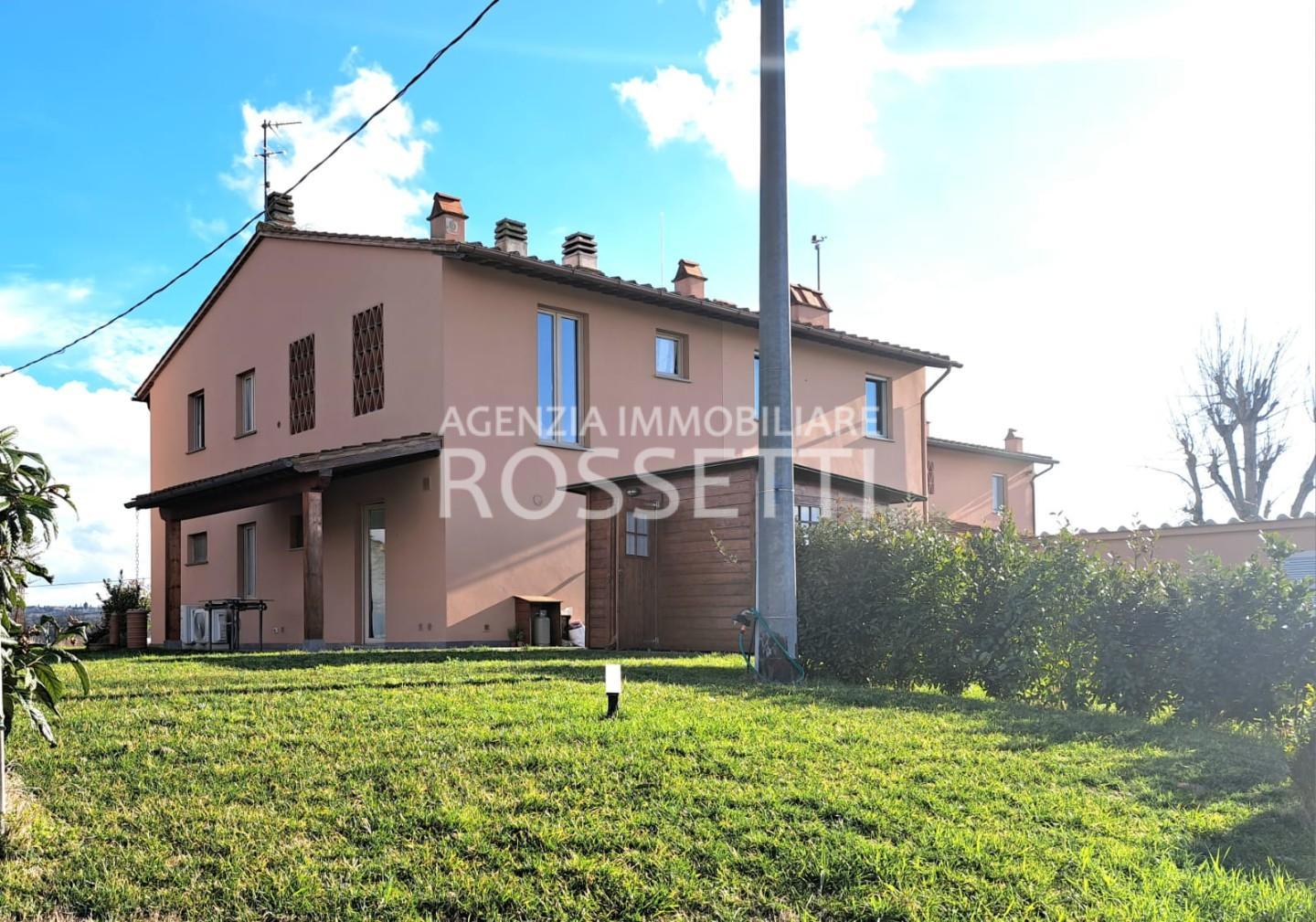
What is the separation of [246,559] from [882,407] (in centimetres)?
1288

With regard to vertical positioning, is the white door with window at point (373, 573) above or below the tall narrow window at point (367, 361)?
below

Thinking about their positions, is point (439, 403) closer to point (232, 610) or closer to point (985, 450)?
point (232, 610)

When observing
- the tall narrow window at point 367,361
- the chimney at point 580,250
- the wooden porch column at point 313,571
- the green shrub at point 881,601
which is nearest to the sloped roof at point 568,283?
the tall narrow window at point 367,361

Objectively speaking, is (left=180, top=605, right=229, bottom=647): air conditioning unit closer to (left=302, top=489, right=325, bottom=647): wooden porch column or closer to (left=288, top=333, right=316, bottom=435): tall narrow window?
(left=288, top=333, right=316, bottom=435): tall narrow window

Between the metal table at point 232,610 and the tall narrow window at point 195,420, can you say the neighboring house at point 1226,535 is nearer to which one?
the metal table at point 232,610

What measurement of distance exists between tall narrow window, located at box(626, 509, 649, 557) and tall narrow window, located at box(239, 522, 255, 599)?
926 cm

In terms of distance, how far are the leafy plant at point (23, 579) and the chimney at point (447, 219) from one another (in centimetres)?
1305

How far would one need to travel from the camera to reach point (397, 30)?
11.7 meters

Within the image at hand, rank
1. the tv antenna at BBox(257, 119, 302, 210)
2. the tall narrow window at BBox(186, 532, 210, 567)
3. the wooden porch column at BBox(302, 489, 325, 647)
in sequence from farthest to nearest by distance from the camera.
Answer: the tall narrow window at BBox(186, 532, 210, 567)
the tv antenna at BBox(257, 119, 302, 210)
the wooden porch column at BBox(302, 489, 325, 647)

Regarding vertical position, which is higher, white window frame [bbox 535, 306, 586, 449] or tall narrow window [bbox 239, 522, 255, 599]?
white window frame [bbox 535, 306, 586, 449]

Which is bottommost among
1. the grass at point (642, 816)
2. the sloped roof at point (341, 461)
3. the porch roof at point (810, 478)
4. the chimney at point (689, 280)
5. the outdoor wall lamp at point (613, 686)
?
the grass at point (642, 816)

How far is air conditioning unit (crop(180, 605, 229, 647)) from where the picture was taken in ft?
58.8

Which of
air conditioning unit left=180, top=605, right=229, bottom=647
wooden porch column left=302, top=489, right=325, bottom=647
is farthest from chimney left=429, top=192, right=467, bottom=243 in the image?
air conditioning unit left=180, top=605, right=229, bottom=647

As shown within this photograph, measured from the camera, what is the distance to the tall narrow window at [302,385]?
19.2 m
